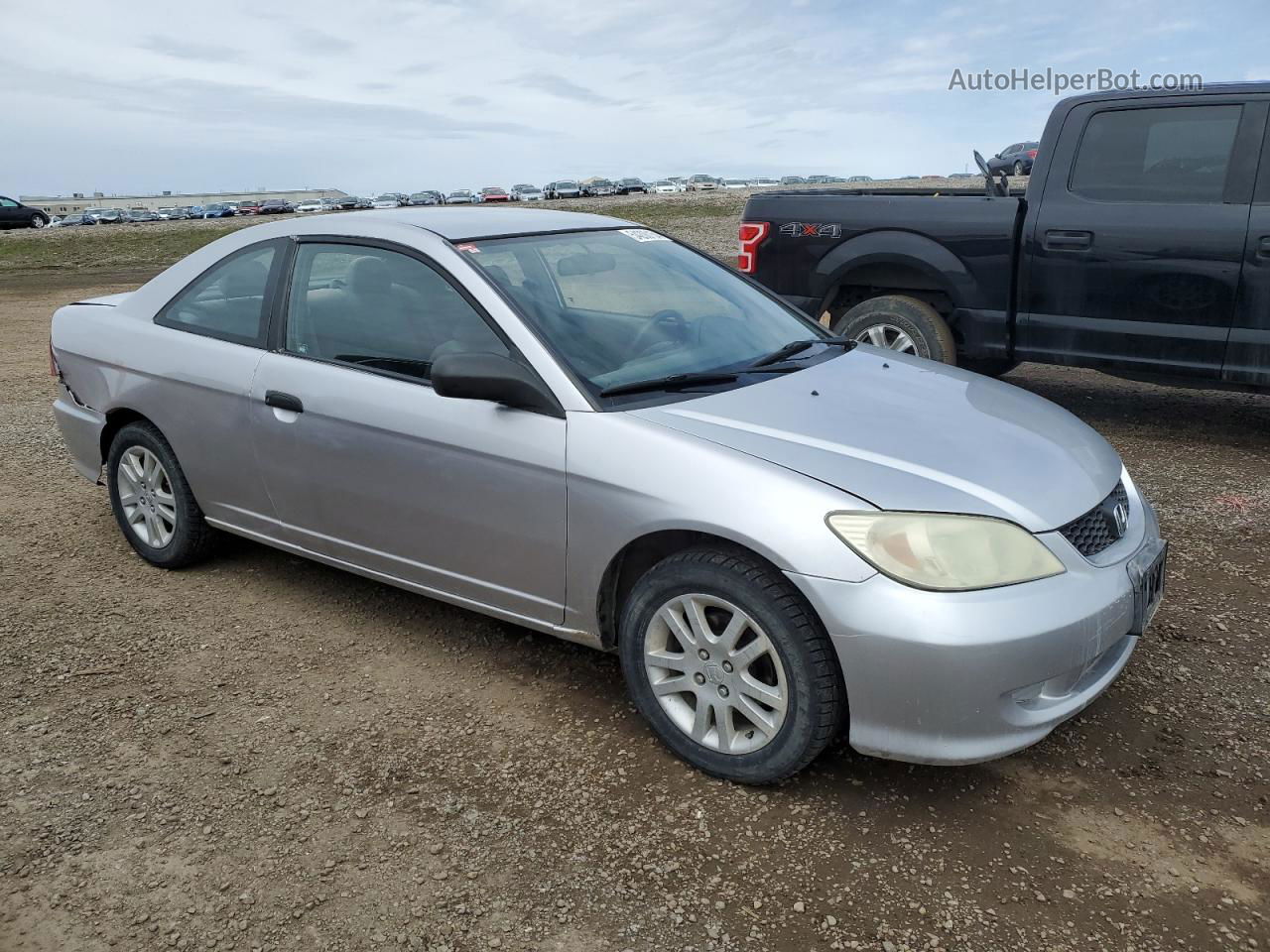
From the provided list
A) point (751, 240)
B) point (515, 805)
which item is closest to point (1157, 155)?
point (751, 240)

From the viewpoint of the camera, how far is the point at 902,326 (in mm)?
7223

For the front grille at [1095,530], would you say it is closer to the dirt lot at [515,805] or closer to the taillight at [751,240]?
the dirt lot at [515,805]

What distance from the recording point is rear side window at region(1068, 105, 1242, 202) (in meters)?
6.27

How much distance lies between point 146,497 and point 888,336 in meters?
4.70

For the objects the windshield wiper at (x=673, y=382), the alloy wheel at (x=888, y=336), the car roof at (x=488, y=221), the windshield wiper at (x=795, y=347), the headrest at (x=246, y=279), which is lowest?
the alloy wheel at (x=888, y=336)

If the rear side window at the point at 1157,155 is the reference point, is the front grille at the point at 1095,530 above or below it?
below

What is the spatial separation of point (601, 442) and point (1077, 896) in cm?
174

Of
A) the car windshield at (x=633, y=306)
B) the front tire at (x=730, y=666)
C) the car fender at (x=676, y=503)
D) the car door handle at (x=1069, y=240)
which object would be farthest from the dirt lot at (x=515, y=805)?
the car door handle at (x=1069, y=240)

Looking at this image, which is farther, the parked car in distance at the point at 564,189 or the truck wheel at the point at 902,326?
the parked car in distance at the point at 564,189

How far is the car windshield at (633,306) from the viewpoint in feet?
11.8

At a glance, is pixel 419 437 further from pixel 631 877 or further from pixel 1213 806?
pixel 1213 806

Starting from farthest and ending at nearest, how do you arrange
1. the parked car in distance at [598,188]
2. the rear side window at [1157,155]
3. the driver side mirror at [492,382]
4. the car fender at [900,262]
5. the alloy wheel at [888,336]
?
the parked car in distance at [598,188], the alloy wheel at [888,336], the car fender at [900,262], the rear side window at [1157,155], the driver side mirror at [492,382]

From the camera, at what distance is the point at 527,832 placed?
299 centimetres

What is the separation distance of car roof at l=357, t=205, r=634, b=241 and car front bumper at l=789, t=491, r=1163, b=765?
192cm
